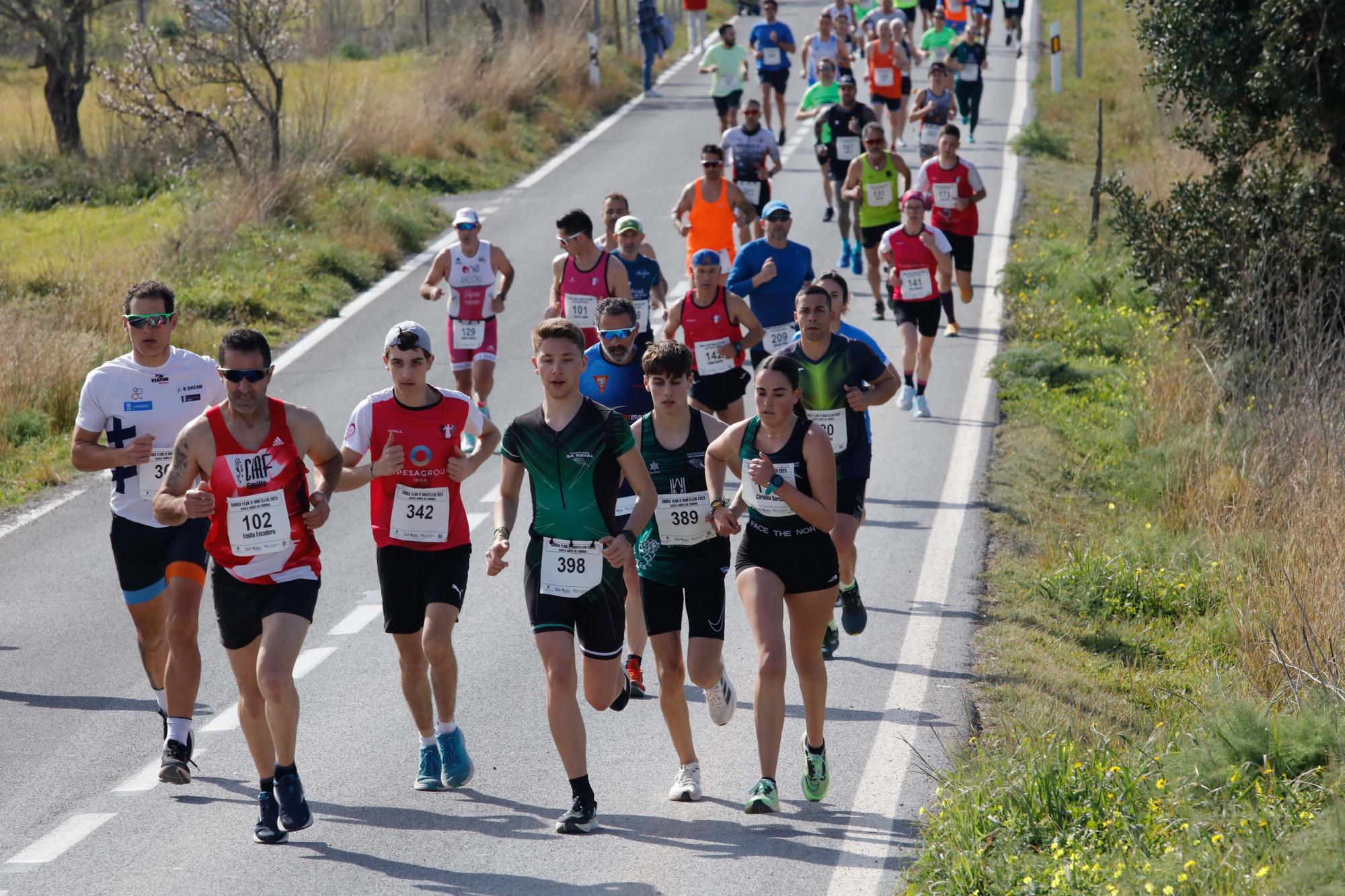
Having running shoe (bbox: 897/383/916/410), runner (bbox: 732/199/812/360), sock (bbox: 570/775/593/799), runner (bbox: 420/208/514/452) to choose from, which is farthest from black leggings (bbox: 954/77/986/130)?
sock (bbox: 570/775/593/799)

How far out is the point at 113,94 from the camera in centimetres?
2200

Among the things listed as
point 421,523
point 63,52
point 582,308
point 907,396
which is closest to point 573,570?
point 421,523

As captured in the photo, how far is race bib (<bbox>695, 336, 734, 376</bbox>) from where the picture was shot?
412 inches

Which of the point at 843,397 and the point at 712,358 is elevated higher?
the point at 843,397

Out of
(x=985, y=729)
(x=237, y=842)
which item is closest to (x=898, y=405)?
(x=985, y=729)

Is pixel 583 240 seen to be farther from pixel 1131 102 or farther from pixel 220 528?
pixel 1131 102

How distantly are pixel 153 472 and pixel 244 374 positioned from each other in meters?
1.21

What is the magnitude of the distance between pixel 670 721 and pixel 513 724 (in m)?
1.30

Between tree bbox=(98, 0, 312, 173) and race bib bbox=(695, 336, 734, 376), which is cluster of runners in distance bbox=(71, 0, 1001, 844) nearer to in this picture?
race bib bbox=(695, 336, 734, 376)

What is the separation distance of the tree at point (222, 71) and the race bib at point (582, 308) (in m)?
10.3

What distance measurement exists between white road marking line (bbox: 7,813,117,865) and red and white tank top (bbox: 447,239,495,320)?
6496 mm

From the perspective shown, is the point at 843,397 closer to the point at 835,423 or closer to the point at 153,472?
the point at 835,423

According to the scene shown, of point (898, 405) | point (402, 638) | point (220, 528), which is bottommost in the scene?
point (898, 405)

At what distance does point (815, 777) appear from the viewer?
22.8 feet
